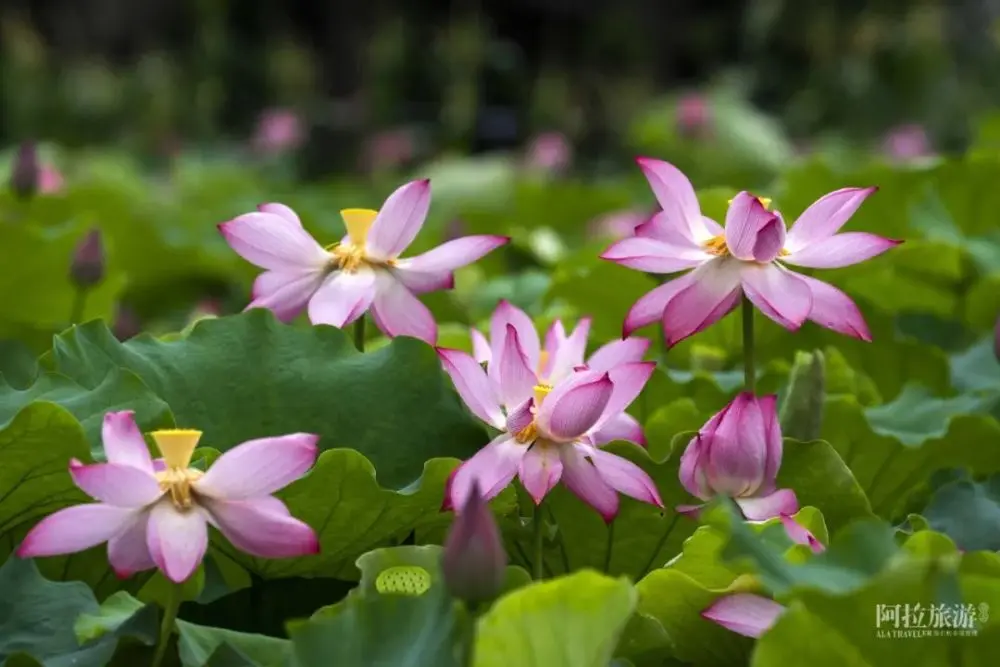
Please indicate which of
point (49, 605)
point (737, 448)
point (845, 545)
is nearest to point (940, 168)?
point (737, 448)

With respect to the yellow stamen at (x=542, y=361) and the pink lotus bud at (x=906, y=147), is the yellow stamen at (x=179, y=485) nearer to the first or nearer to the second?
→ the yellow stamen at (x=542, y=361)

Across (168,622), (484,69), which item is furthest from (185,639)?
(484,69)

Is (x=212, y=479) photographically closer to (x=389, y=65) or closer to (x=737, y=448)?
(x=737, y=448)

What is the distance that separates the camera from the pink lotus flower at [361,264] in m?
0.88

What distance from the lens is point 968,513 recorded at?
32.9 inches

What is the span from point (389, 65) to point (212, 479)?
19.2 feet

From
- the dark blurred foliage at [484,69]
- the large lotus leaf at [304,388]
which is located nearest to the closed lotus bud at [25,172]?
the large lotus leaf at [304,388]

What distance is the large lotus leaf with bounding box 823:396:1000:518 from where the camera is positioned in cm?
96

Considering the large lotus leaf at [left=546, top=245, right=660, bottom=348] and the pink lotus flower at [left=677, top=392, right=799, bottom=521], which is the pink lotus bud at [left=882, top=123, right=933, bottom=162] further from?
the pink lotus flower at [left=677, top=392, right=799, bottom=521]

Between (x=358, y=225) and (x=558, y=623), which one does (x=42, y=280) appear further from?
(x=558, y=623)

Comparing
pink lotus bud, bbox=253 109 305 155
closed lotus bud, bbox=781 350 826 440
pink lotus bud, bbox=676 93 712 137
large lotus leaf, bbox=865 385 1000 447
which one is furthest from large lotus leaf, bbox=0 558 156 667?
pink lotus bud, bbox=253 109 305 155

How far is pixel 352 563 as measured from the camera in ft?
2.77

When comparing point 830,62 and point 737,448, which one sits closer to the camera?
point 737,448

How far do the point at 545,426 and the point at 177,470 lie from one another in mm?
195
